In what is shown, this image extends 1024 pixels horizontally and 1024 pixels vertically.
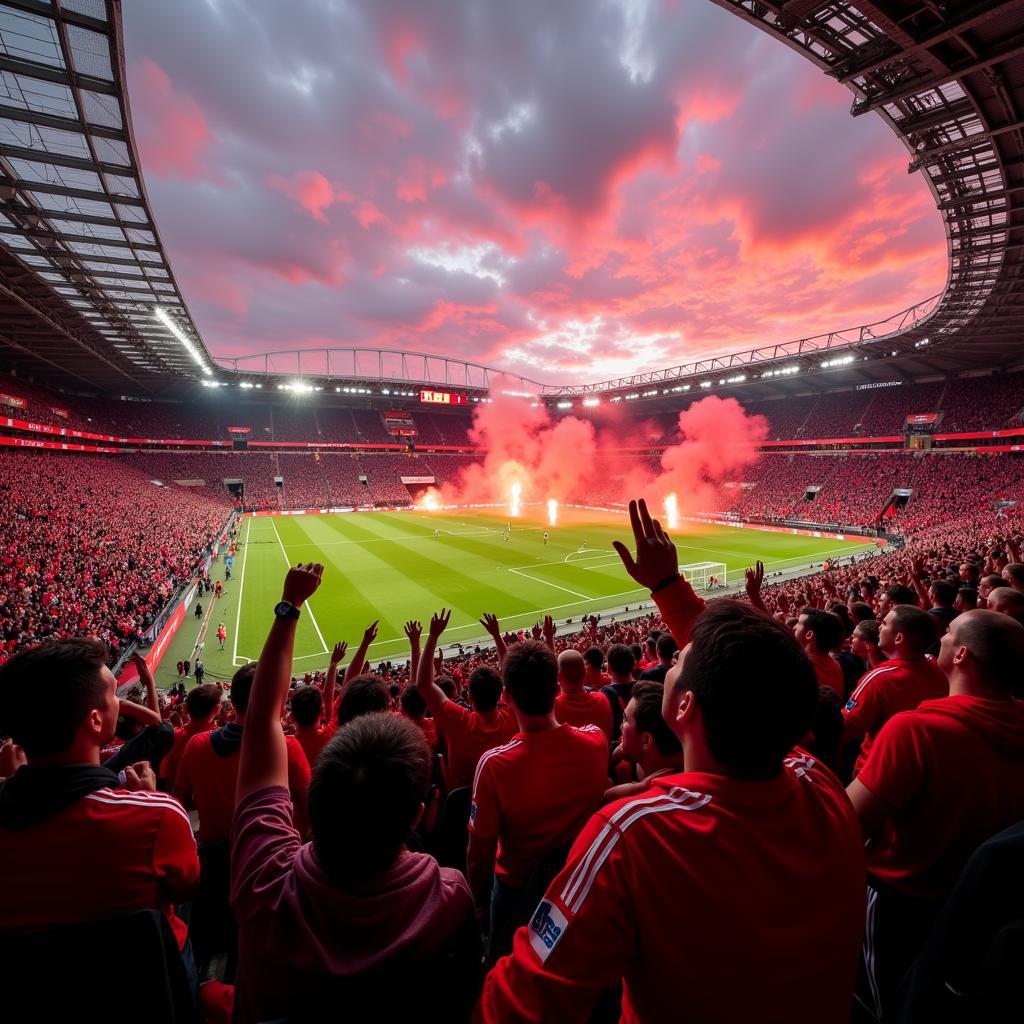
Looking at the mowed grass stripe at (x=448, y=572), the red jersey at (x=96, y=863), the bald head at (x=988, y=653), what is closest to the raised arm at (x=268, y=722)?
the red jersey at (x=96, y=863)

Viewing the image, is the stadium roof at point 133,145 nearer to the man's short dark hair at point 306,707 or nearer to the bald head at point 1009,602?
the bald head at point 1009,602

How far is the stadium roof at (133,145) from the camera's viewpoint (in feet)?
36.4

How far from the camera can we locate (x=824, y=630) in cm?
519

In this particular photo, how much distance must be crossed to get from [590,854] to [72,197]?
24.5 m

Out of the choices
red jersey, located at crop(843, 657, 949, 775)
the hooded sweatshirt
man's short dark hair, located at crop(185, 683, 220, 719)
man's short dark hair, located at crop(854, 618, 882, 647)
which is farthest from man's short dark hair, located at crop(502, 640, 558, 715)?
man's short dark hair, located at crop(854, 618, 882, 647)

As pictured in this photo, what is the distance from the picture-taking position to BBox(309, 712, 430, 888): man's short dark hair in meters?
1.34

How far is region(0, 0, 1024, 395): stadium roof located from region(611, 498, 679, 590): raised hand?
14778 millimetres

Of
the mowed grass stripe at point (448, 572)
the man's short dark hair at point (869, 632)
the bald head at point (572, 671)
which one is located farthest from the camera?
the mowed grass stripe at point (448, 572)

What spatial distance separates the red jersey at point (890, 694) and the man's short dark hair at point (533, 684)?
2591 mm

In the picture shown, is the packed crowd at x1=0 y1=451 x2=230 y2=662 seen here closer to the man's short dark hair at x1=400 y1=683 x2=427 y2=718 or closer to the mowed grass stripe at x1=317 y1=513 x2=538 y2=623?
the mowed grass stripe at x1=317 y1=513 x2=538 y2=623

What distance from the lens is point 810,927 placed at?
3.85 feet

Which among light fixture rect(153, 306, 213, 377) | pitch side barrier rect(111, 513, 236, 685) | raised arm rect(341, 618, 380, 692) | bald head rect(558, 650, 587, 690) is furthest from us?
light fixture rect(153, 306, 213, 377)

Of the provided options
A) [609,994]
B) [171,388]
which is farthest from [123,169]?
[171,388]

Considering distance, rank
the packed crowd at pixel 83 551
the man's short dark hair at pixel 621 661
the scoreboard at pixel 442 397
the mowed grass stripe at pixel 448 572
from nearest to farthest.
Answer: the man's short dark hair at pixel 621 661
the packed crowd at pixel 83 551
the mowed grass stripe at pixel 448 572
the scoreboard at pixel 442 397
